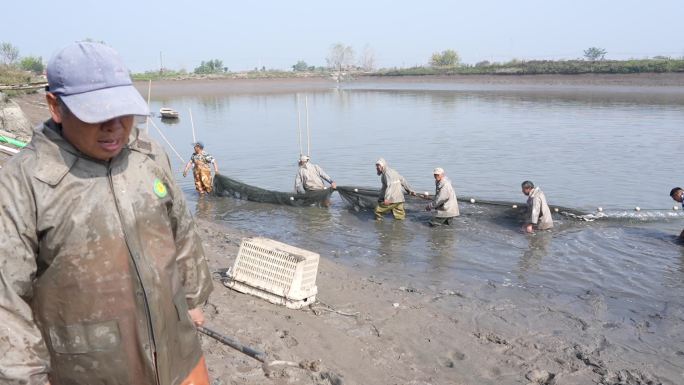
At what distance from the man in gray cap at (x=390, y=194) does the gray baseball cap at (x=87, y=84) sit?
10422 mm

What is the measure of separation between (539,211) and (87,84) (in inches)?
407

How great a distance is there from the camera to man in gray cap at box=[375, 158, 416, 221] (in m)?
12.2

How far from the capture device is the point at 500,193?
15.2 metres

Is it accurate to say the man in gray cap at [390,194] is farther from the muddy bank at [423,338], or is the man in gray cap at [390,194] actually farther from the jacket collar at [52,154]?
the jacket collar at [52,154]

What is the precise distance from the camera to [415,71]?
89.2 meters

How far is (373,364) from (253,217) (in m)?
8.25

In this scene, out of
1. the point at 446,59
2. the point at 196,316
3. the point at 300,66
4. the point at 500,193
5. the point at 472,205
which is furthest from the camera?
the point at 300,66

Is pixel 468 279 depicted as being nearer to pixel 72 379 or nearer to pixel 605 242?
pixel 605 242

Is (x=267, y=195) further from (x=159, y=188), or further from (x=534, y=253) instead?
(x=159, y=188)

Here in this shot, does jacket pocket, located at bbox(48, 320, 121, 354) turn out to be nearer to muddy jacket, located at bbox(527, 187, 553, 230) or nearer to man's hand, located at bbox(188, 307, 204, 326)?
man's hand, located at bbox(188, 307, 204, 326)

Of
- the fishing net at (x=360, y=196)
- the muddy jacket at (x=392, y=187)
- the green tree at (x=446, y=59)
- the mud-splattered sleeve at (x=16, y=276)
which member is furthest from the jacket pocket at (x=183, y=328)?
the green tree at (x=446, y=59)

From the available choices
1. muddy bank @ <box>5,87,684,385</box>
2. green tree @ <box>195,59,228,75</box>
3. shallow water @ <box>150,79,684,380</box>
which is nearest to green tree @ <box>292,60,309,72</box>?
green tree @ <box>195,59,228,75</box>

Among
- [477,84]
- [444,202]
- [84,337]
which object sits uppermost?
[477,84]

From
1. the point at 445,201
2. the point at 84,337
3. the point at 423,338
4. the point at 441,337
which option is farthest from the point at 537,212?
the point at 84,337
